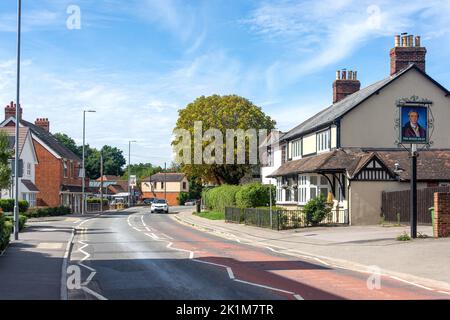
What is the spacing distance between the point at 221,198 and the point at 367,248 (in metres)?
32.5

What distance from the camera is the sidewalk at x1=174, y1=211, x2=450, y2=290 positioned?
15.8 metres

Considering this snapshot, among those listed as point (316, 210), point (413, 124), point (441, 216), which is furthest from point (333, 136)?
point (441, 216)

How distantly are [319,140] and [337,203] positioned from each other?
264 inches

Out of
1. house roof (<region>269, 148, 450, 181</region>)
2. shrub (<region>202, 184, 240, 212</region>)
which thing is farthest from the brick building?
house roof (<region>269, 148, 450, 181</region>)

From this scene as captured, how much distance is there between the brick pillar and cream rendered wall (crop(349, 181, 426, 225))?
30.7ft

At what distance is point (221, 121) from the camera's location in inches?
2403

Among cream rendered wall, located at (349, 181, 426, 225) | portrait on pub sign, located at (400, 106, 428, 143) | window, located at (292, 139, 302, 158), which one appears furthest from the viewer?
window, located at (292, 139, 302, 158)

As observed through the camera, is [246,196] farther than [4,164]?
A: Yes

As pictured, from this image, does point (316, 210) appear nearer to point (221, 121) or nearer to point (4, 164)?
point (4, 164)

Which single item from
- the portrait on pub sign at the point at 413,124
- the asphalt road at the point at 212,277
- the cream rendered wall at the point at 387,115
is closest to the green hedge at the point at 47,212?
the cream rendered wall at the point at 387,115

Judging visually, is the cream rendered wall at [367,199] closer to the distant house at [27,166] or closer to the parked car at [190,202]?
the distant house at [27,166]

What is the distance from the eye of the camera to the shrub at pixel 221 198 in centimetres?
4891

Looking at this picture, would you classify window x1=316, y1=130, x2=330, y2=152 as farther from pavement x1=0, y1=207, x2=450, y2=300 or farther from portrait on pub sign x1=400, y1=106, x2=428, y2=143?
pavement x1=0, y1=207, x2=450, y2=300
